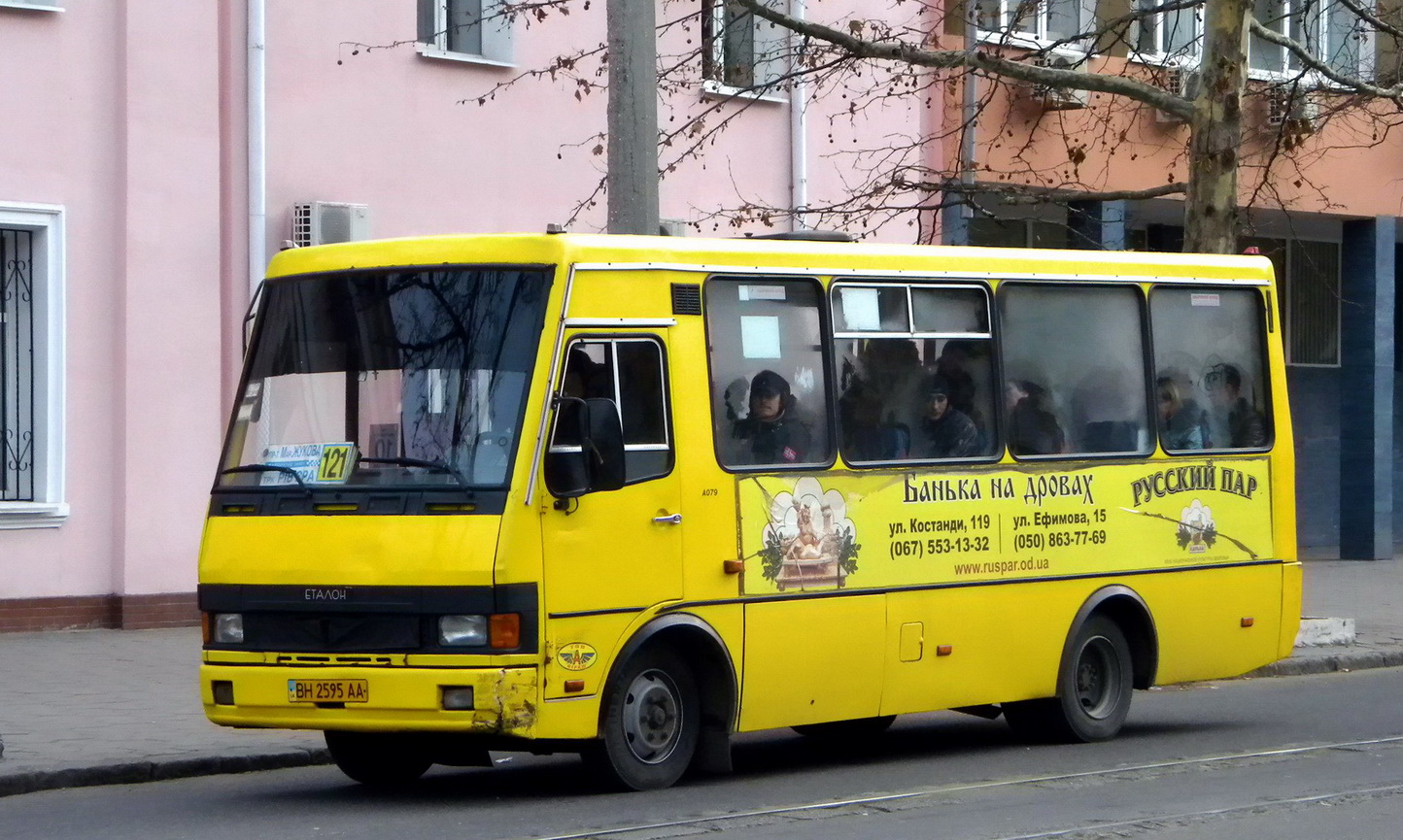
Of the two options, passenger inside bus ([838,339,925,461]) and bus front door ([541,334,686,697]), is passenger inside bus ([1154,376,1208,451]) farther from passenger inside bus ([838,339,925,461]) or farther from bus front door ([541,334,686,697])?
bus front door ([541,334,686,697])

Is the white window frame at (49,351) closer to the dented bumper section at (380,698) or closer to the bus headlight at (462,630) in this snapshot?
the dented bumper section at (380,698)

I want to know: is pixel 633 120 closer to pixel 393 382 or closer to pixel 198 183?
pixel 393 382

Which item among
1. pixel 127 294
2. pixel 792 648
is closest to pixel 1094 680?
pixel 792 648

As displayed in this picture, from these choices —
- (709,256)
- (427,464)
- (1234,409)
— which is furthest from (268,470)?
(1234,409)

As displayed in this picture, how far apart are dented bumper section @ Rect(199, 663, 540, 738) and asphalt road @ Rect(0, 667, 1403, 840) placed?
1.29 ft

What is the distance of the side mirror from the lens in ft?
31.0

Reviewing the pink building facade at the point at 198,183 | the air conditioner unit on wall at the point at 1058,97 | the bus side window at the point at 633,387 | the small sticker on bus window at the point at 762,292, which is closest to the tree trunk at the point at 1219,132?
the pink building facade at the point at 198,183

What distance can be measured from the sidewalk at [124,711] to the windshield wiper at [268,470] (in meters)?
1.68

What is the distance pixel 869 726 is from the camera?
41.5 feet

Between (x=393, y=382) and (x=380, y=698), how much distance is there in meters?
1.39

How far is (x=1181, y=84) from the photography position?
23.8m

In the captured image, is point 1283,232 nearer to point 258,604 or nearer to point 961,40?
point 961,40

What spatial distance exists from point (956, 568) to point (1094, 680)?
1.53m

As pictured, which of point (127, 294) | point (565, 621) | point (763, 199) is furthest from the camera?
point (763, 199)
